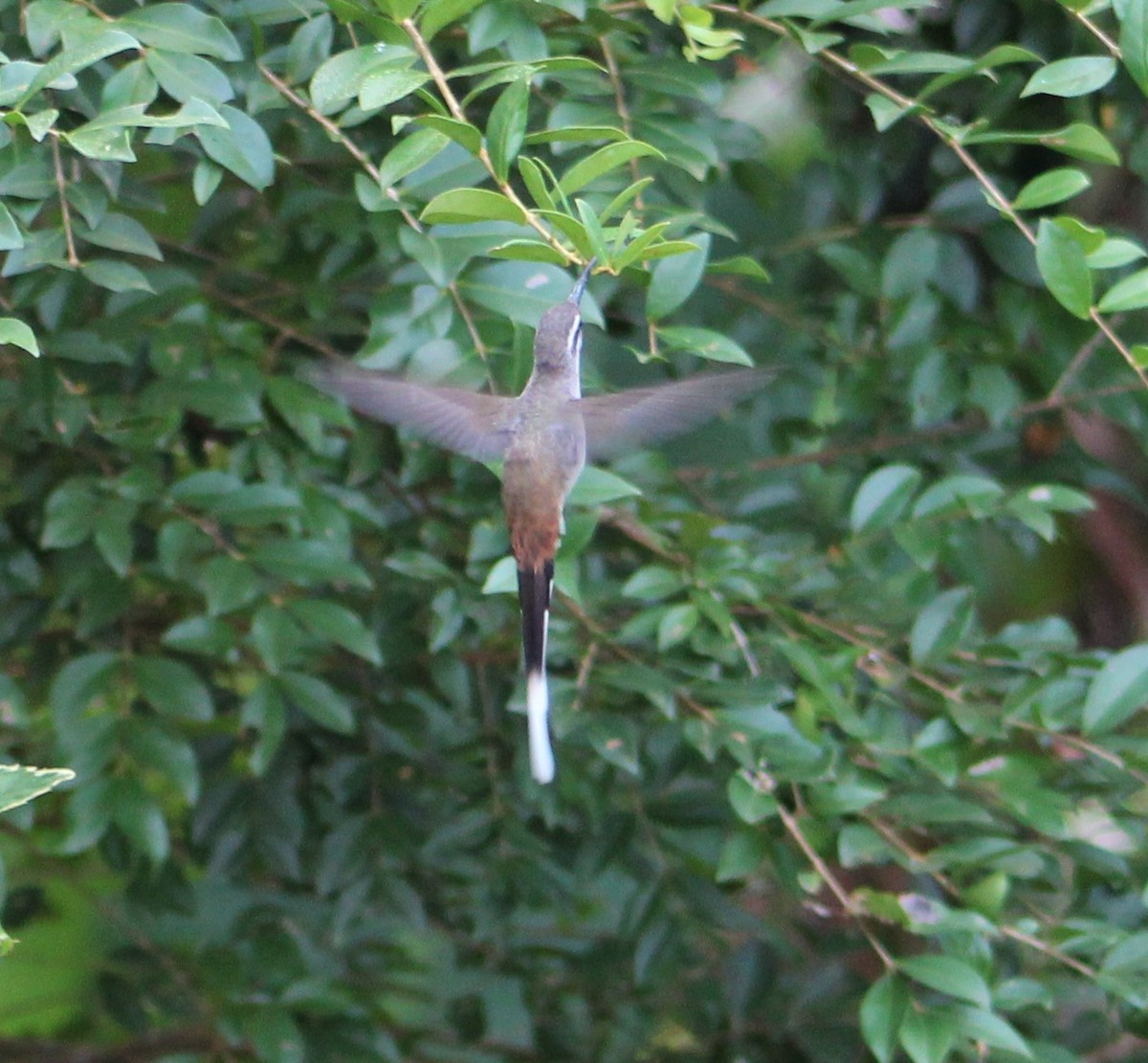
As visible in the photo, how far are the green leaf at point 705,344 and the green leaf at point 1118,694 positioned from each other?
57 centimetres

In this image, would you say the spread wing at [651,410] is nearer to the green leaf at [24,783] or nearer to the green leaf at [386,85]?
the green leaf at [386,85]

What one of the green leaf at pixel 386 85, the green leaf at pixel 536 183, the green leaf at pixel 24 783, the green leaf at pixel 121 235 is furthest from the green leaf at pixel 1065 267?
the green leaf at pixel 24 783

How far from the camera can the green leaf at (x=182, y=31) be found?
1416mm

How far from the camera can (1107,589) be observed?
3076 mm

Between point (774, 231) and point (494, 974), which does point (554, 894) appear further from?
point (774, 231)

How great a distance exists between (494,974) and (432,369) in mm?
1258

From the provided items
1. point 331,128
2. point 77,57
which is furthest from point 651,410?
point 77,57

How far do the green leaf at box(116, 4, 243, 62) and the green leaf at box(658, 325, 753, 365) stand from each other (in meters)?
0.52

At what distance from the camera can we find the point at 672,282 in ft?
5.28

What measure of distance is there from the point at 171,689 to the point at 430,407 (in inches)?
22.0

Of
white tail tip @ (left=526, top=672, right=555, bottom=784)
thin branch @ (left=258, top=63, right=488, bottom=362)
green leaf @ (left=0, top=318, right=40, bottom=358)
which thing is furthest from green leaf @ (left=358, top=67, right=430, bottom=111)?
white tail tip @ (left=526, top=672, right=555, bottom=784)

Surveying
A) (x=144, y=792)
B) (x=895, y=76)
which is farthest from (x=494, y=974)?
(x=895, y=76)

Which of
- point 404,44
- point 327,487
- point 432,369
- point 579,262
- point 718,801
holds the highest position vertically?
point 404,44

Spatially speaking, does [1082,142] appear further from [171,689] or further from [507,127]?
[171,689]
